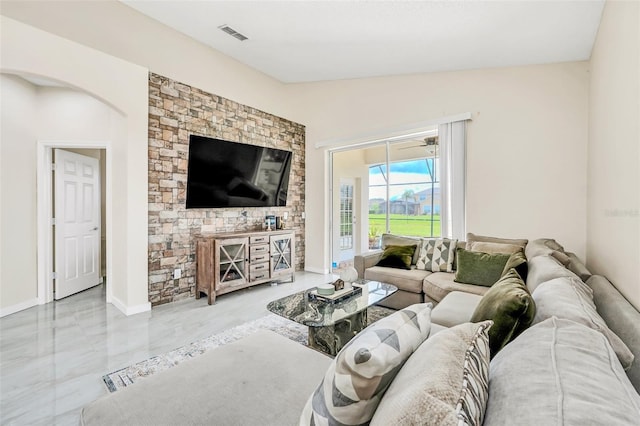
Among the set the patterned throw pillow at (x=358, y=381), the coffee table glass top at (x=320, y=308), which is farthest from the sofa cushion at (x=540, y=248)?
the patterned throw pillow at (x=358, y=381)

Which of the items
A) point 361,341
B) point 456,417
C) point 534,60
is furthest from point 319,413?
point 534,60

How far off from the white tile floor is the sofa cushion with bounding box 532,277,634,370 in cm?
249

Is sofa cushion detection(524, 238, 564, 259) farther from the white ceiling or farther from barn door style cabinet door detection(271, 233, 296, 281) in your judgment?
barn door style cabinet door detection(271, 233, 296, 281)

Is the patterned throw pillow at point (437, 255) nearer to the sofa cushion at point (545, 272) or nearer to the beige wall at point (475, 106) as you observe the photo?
the beige wall at point (475, 106)

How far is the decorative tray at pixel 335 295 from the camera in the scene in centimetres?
243

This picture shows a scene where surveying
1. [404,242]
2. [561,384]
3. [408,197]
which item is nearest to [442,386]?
[561,384]

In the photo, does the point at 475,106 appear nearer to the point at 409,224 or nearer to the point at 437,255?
the point at 409,224

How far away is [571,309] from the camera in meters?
1.09

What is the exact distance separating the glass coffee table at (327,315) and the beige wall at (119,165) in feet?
6.64

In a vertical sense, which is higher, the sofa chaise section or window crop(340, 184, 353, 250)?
window crop(340, 184, 353, 250)

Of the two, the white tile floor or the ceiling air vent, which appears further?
the ceiling air vent

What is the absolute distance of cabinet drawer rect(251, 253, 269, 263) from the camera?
4211 millimetres

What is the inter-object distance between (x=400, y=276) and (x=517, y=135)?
2296mm

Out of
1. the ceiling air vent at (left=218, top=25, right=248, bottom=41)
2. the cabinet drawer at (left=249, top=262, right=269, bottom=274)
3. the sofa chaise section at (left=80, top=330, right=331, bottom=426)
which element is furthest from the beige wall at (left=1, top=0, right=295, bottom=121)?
the sofa chaise section at (left=80, top=330, right=331, bottom=426)
